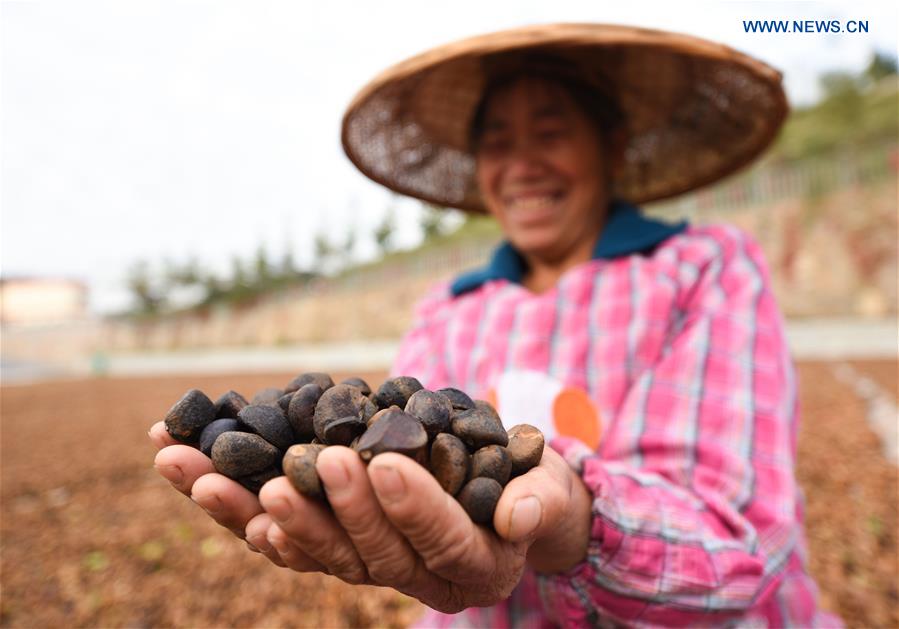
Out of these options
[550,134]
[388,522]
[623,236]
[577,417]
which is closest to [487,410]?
[388,522]

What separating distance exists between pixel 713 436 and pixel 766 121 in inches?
61.6

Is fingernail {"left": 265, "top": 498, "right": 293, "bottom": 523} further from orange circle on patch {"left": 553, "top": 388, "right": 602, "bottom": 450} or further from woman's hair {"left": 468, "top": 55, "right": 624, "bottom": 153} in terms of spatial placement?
woman's hair {"left": 468, "top": 55, "right": 624, "bottom": 153}

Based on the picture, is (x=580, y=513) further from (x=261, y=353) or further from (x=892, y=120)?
(x=261, y=353)

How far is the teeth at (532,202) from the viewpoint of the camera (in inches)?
78.4

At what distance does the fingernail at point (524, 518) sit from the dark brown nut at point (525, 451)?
13 centimetres

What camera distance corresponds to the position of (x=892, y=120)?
46.8 feet

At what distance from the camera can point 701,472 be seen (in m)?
1.42

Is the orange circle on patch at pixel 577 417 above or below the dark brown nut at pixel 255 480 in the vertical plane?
below

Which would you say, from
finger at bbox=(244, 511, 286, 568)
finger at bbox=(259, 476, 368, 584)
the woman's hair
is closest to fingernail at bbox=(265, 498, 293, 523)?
finger at bbox=(259, 476, 368, 584)

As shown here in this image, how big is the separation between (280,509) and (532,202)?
4.78 ft

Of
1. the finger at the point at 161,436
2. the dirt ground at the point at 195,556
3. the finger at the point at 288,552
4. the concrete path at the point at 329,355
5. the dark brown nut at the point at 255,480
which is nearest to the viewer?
the finger at the point at 288,552

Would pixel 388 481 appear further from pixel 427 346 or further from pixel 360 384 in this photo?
pixel 427 346

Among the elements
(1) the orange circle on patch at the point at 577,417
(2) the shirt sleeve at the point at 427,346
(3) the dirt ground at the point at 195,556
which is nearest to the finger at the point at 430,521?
(1) the orange circle on patch at the point at 577,417

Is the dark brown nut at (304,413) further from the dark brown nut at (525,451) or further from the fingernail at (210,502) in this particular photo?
the dark brown nut at (525,451)
